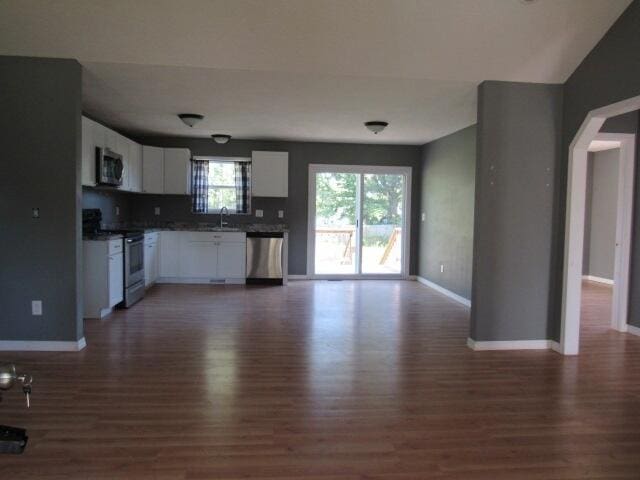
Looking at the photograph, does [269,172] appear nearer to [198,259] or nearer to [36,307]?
[198,259]

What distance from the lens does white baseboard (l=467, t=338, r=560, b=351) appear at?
13.7ft

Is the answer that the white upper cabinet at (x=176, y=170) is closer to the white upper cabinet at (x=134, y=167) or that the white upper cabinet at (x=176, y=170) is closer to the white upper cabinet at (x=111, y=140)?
the white upper cabinet at (x=134, y=167)

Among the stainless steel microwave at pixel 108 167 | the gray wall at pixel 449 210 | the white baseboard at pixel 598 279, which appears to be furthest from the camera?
the white baseboard at pixel 598 279

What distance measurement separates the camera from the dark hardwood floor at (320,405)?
228 centimetres

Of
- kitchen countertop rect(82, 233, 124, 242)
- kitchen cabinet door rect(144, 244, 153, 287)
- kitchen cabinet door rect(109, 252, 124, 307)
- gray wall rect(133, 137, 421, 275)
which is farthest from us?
gray wall rect(133, 137, 421, 275)

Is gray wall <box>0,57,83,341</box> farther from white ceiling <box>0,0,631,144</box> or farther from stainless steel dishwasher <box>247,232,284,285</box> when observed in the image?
stainless steel dishwasher <box>247,232,284,285</box>

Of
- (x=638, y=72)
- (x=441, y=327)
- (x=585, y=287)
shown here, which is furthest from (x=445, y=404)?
(x=585, y=287)

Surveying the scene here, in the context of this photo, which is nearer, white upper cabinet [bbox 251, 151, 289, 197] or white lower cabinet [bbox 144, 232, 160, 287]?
white lower cabinet [bbox 144, 232, 160, 287]

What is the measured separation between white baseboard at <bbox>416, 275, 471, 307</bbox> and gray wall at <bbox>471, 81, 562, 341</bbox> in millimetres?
1908

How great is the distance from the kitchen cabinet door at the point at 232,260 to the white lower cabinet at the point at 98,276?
2.30 meters

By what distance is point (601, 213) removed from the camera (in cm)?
846

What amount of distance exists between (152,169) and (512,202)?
17.6 ft

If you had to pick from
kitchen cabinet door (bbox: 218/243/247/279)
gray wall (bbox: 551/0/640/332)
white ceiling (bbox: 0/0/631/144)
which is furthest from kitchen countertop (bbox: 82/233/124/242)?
gray wall (bbox: 551/0/640/332)

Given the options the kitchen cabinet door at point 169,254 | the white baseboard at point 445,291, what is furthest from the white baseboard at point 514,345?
the kitchen cabinet door at point 169,254
